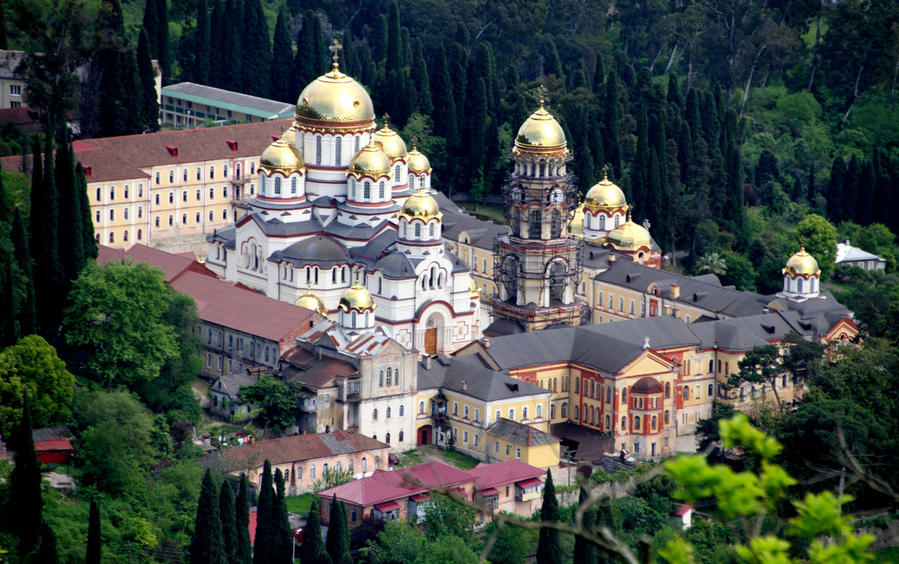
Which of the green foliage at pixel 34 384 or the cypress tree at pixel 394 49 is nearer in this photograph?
the green foliage at pixel 34 384

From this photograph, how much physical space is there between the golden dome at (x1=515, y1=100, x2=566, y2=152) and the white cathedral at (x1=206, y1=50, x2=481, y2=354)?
5.84m

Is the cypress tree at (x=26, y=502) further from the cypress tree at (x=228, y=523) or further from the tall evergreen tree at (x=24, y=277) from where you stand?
the tall evergreen tree at (x=24, y=277)

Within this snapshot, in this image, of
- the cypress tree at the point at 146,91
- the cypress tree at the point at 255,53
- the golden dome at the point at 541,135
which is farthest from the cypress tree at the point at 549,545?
the cypress tree at the point at 255,53

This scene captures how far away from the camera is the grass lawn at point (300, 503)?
6316 centimetres

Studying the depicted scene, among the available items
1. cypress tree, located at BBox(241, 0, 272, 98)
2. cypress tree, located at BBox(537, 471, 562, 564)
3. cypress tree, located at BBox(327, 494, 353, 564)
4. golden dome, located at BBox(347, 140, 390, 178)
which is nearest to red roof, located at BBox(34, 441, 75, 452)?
cypress tree, located at BBox(327, 494, 353, 564)

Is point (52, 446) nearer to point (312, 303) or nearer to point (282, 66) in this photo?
point (312, 303)

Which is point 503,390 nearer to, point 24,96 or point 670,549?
point 24,96

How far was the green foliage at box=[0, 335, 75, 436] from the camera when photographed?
60688 mm

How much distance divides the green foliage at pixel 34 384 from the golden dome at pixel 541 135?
27365 millimetres

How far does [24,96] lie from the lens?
9156 cm

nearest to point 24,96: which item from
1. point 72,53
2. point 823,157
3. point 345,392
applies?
point 72,53

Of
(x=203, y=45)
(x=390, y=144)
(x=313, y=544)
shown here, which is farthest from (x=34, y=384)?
(x=203, y=45)

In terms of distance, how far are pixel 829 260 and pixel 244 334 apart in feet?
121

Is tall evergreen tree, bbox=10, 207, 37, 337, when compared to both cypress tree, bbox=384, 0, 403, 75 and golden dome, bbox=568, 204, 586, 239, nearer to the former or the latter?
golden dome, bbox=568, 204, 586, 239
